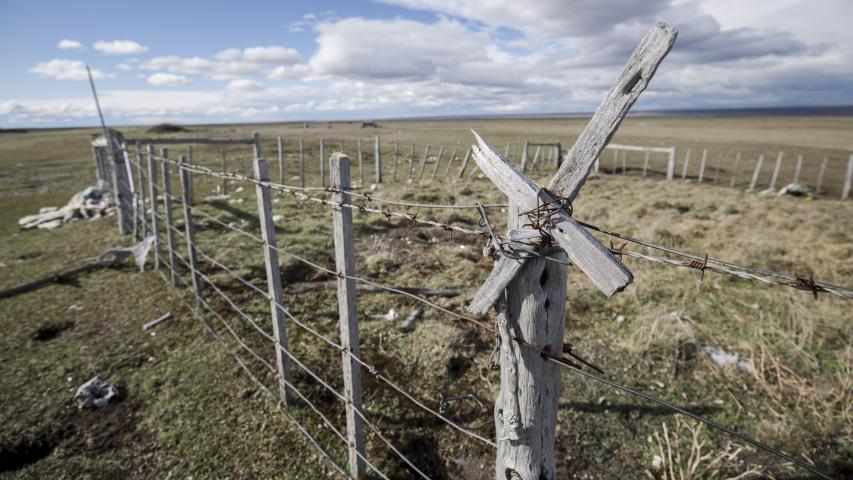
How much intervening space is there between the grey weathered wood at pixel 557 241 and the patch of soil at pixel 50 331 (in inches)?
254

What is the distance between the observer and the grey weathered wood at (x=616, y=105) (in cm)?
145

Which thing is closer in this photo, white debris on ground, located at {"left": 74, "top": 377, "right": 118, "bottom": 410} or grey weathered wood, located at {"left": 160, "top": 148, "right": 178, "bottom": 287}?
white debris on ground, located at {"left": 74, "top": 377, "right": 118, "bottom": 410}

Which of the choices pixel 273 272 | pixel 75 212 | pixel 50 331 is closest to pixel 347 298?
pixel 273 272

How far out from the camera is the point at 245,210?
456 inches

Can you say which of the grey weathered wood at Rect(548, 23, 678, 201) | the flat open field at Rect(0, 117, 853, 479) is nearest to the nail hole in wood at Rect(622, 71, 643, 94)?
the grey weathered wood at Rect(548, 23, 678, 201)

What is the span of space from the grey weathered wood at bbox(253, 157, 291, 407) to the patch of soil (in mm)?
3748

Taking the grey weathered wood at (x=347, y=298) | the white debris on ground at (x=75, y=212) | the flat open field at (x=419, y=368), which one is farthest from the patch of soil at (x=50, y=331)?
the white debris on ground at (x=75, y=212)

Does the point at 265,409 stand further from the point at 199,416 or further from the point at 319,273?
the point at 319,273

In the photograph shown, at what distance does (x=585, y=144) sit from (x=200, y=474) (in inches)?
152

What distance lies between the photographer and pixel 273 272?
151 inches

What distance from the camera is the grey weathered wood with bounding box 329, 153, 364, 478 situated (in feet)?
8.96

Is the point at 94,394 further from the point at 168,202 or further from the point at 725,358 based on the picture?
the point at 725,358

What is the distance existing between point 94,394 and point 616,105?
5.45 m

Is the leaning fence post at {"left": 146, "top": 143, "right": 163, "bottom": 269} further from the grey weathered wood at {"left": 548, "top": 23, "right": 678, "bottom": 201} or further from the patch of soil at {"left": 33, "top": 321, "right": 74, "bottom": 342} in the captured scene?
the grey weathered wood at {"left": 548, "top": 23, "right": 678, "bottom": 201}
